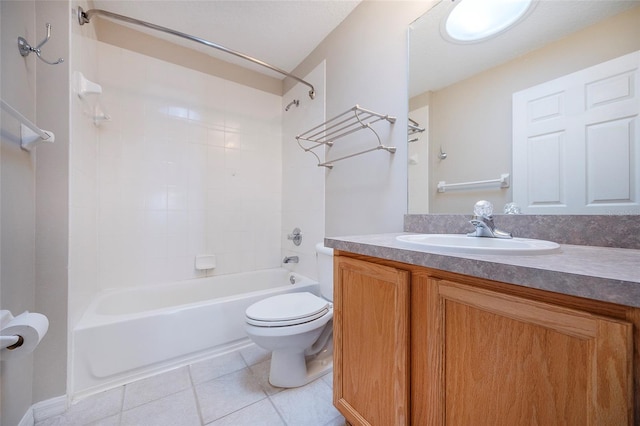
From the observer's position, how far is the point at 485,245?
2.72 feet

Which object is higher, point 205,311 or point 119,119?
point 119,119

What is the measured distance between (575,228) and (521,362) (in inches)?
23.8

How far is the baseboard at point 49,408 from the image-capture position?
106 centimetres

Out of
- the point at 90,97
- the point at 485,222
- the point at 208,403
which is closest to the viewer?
the point at 485,222

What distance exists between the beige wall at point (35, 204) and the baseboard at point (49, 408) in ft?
0.09

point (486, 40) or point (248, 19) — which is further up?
point (248, 19)

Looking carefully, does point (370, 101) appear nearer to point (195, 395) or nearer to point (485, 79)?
point (485, 79)

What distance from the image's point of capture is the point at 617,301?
373 mm

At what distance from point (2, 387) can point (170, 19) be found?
2.20m

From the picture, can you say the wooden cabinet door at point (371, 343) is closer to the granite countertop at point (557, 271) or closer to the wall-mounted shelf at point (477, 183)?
the granite countertop at point (557, 271)

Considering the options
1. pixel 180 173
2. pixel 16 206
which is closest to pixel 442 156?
pixel 16 206

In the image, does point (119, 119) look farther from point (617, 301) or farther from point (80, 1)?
point (617, 301)

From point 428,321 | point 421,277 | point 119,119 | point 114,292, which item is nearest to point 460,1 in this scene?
point 421,277

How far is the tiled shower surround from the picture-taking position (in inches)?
69.7
